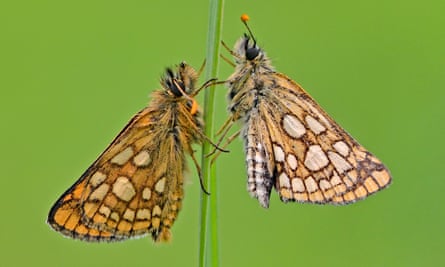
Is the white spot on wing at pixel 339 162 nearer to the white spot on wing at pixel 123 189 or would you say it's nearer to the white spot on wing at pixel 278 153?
the white spot on wing at pixel 278 153

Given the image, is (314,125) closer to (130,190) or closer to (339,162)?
(339,162)

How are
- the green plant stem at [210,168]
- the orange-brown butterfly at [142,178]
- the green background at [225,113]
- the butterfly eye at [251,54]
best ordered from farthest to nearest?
the green background at [225,113], the butterfly eye at [251,54], the orange-brown butterfly at [142,178], the green plant stem at [210,168]

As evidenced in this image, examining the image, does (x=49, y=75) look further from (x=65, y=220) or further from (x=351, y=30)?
(x=65, y=220)

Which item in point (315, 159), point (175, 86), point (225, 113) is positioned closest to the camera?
point (175, 86)

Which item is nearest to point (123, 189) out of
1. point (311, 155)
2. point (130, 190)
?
point (130, 190)

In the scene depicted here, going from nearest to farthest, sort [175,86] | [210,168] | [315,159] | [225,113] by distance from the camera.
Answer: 1. [210,168]
2. [175,86]
3. [315,159]
4. [225,113]

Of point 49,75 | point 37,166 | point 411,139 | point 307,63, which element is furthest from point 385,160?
point 49,75

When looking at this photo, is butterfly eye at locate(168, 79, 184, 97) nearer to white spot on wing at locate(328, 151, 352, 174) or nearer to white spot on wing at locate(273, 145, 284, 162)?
white spot on wing at locate(273, 145, 284, 162)

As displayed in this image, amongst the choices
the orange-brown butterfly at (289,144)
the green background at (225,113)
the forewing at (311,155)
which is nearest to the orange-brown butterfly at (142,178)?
the orange-brown butterfly at (289,144)
